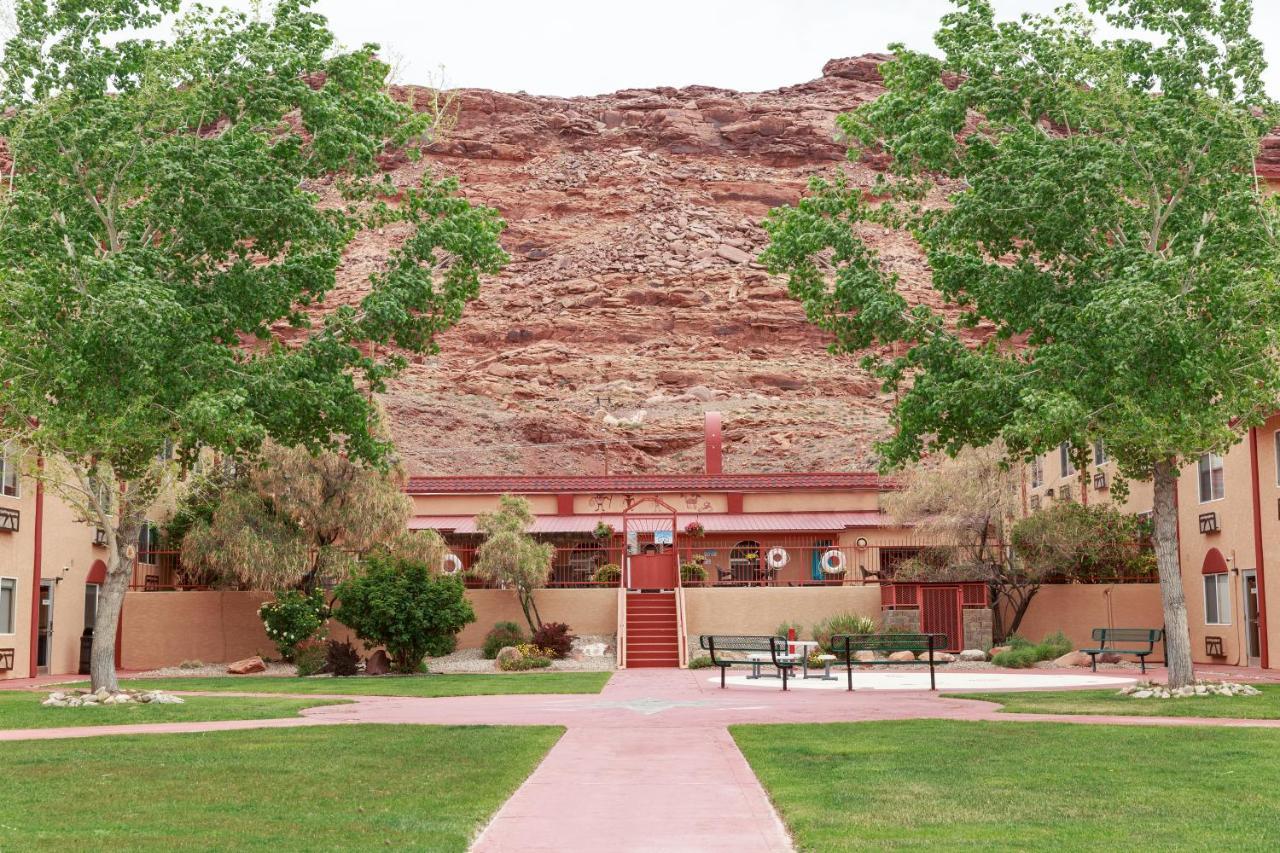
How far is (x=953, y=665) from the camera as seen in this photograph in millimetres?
31797

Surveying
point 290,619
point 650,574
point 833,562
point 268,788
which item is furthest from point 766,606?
point 268,788

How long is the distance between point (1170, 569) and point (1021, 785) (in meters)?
11.3

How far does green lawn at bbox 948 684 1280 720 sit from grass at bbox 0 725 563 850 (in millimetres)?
7394

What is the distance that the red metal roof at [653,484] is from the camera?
46.0m

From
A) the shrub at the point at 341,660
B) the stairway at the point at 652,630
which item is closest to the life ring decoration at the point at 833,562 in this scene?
the stairway at the point at 652,630

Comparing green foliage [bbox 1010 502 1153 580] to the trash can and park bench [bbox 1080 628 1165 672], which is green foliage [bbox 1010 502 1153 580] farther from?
the trash can

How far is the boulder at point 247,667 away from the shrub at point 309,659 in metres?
0.85

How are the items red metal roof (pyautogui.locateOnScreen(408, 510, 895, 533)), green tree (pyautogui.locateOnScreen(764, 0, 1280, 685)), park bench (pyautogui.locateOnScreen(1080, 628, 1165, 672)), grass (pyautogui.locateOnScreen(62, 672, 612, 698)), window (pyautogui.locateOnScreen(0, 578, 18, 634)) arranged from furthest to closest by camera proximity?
1. red metal roof (pyautogui.locateOnScreen(408, 510, 895, 533))
2. window (pyautogui.locateOnScreen(0, 578, 18, 634))
3. park bench (pyautogui.locateOnScreen(1080, 628, 1165, 672))
4. grass (pyautogui.locateOnScreen(62, 672, 612, 698))
5. green tree (pyautogui.locateOnScreen(764, 0, 1280, 685))

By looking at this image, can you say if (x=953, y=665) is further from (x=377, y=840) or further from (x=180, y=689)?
(x=377, y=840)

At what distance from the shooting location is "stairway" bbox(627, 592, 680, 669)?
33.3 metres

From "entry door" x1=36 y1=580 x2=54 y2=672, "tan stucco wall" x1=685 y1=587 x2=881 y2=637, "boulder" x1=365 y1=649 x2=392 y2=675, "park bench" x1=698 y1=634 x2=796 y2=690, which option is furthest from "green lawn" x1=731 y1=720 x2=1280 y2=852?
"entry door" x1=36 y1=580 x2=54 y2=672

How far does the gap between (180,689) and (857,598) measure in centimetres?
1820

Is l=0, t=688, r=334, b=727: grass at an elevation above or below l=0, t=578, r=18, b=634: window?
below

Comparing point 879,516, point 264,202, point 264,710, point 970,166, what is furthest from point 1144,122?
point 879,516
